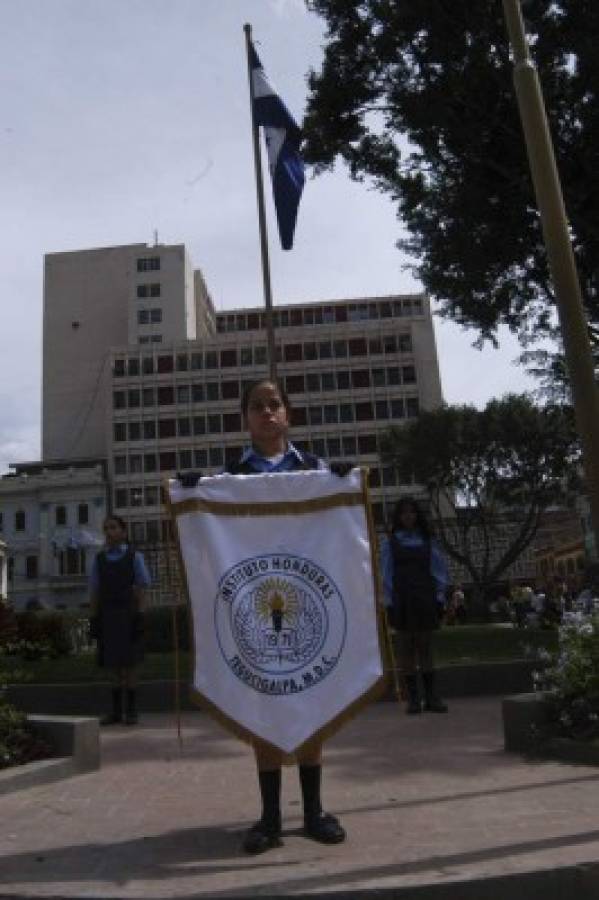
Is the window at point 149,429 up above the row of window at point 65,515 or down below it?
above

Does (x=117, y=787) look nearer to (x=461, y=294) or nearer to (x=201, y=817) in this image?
(x=201, y=817)

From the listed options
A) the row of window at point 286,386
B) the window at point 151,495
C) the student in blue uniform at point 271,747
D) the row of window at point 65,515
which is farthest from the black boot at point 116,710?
the row of window at point 286,386

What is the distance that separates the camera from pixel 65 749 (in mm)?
6211

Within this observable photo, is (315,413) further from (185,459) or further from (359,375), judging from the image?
(185,459)

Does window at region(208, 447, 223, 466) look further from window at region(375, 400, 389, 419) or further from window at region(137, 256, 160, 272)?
window at region(137, 256, 160, 272)

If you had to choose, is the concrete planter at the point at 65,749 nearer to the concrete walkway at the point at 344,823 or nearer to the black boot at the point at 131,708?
the concrete walkway at the point at 344,823

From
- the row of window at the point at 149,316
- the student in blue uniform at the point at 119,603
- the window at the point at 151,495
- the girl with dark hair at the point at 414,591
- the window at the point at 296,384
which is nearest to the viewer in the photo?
the girl with dark hair at the point at 414,591

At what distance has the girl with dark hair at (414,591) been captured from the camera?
28.2 ft

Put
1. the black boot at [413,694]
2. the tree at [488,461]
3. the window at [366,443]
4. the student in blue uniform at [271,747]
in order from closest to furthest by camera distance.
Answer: the student in blue uniform at [271,747]
the black boot at [413,694]
the tree at [488,461]
the window at [366,443]

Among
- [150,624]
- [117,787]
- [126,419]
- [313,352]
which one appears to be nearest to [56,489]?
[126,419]

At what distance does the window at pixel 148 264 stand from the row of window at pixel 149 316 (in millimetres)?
4079

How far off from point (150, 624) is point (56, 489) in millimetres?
51232

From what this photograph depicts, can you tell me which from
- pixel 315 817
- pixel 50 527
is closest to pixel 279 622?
pixel 315 817

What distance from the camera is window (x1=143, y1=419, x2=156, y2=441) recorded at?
242ft
